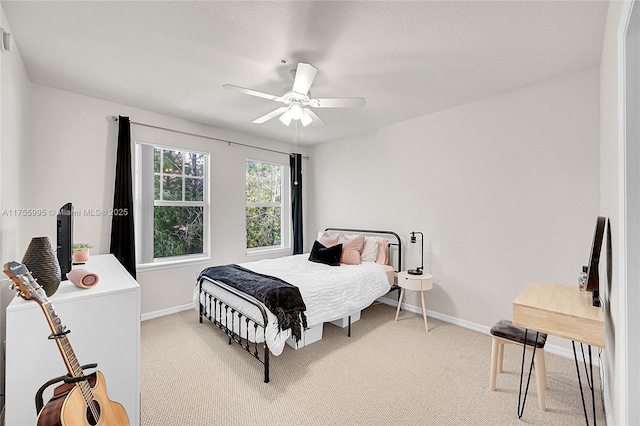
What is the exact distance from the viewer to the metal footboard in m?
2.40

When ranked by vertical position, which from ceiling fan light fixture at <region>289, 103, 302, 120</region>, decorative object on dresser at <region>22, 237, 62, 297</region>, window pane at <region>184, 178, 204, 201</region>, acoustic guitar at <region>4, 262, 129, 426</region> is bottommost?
acoustic guitar at <region>4, 262, 129, 426</region>

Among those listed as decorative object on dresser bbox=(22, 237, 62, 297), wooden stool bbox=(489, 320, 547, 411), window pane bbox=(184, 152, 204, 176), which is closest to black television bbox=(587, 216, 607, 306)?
wooden stool bbox=(489, 320, 547, 411)

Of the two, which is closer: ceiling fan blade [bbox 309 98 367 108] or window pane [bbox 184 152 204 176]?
ceiling fan blade [bbox 309 98 367 108]

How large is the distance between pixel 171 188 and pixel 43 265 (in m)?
2.84

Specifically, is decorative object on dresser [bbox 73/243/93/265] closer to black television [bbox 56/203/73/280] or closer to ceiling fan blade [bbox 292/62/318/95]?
black television [bbox 56/203/73/280]

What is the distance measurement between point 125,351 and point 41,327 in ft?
1.26

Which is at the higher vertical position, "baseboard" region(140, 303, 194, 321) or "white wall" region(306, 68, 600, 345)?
"white wall" region(306, 68, 600, 345)

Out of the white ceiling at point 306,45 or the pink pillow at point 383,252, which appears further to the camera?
the pink pillow at point 383,252

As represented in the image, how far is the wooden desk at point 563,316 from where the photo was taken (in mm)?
1465

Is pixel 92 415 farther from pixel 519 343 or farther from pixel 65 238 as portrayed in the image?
pixel 519 343

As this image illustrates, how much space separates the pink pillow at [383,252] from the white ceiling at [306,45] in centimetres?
188

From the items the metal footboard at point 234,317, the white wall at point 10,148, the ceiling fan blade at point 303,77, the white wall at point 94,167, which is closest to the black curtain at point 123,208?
the white wall at point 94,167

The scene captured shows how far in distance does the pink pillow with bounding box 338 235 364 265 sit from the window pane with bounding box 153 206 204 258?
2153 millimetres

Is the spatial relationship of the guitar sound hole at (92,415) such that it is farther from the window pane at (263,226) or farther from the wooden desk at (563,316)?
the window pane at (263,226)
